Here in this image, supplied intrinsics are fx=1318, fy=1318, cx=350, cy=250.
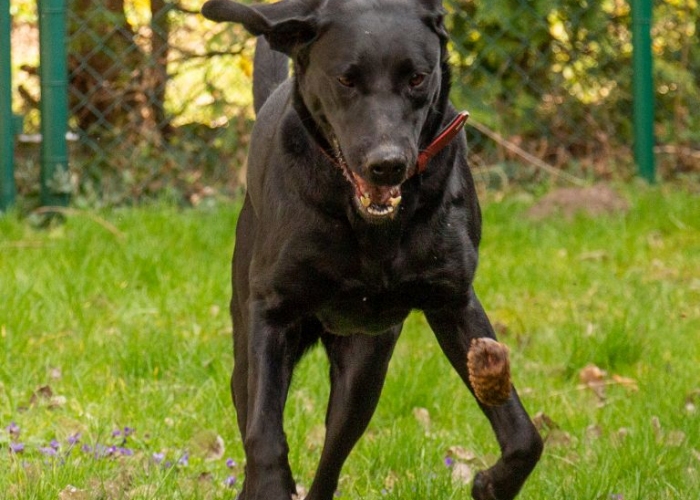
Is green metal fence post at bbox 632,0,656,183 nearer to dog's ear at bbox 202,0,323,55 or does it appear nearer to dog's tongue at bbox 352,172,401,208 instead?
dog's ear at bbox 202,0,323,55

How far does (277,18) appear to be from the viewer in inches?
112

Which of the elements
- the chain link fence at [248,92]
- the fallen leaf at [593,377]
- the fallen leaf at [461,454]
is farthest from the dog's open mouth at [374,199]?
the chain link fence at [248,92]

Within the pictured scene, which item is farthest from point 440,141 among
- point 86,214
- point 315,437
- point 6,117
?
point 6,117

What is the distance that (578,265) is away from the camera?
559cm

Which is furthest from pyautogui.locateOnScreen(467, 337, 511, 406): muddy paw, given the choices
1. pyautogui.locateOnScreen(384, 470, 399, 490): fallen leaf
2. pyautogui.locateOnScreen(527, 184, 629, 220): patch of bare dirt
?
pyautogui.locateOnScreen(527, 184, 629, 220): patch of bare dirt

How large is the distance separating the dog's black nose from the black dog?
11 mm

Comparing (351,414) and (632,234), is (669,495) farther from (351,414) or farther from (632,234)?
(632,234)

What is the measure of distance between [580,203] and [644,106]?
0.99 m

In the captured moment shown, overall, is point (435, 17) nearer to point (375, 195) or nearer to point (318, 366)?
point (375, 195)

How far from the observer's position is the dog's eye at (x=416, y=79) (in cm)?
271

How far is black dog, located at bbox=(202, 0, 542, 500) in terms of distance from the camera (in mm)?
2699

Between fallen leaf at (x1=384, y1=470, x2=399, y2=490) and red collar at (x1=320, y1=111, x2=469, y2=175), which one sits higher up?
red collar at (x1=320, y1=111, x2=469, y2=175)

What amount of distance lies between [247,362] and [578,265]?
2.77 metres

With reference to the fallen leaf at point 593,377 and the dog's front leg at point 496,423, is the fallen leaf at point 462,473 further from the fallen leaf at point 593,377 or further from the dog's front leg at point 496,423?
the fallen leaf at point 593,377
